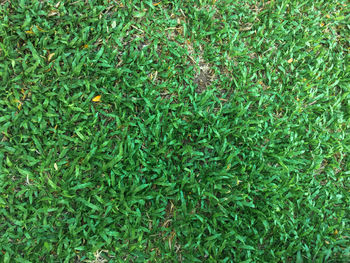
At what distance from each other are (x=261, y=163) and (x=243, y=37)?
1343mm

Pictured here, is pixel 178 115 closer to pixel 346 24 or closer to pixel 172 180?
pixel 172 180

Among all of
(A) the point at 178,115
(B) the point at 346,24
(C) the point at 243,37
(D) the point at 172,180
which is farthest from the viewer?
(B) the point at 346,24

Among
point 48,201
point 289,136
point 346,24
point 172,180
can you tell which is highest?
point 346,24

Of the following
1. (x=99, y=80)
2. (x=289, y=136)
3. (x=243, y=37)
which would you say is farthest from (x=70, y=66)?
(x=289, y=136)

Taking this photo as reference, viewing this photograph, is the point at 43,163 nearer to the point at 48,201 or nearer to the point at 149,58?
the point at 48,201

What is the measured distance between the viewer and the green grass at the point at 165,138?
239 centimetres

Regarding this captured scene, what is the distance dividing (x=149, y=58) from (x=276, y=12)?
1.48 metres

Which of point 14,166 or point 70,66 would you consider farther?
point 70,66

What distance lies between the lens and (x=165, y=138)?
261 cm

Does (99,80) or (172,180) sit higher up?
(99,80)

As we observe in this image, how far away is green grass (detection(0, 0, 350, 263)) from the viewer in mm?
2393

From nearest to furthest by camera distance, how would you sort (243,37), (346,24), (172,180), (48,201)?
(48,201), (172,180), (243,37), (346,24)

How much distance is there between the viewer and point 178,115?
8.92 ft

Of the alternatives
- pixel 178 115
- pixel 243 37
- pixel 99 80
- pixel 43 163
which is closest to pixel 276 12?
pixel 243 37
